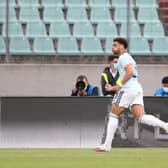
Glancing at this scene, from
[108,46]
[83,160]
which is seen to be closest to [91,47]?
[108,46]

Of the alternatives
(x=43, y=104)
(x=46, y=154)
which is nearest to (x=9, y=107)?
(x=43, y=104)

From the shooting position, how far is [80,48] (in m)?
16.4

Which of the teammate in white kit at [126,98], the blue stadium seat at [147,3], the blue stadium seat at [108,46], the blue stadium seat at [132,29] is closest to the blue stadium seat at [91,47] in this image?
the blue stadium seat at [108,46]

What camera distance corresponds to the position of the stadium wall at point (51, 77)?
1527 centimetres

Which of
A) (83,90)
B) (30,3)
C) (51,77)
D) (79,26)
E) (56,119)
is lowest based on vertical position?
(56,119)

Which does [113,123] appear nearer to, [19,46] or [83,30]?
[19,46]

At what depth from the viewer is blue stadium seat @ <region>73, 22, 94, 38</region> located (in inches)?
666

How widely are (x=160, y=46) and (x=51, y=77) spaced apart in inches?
119

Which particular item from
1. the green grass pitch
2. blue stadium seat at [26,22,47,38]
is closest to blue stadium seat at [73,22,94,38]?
Answer: blue stadium seat at [26,22,47,38]

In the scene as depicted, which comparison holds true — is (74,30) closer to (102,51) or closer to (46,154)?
(102,51)

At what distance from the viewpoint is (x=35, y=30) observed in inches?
664

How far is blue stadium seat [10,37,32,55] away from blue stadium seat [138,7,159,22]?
3101 millimetres

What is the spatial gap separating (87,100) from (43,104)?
0.82m

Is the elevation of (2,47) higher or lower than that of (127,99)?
higher
